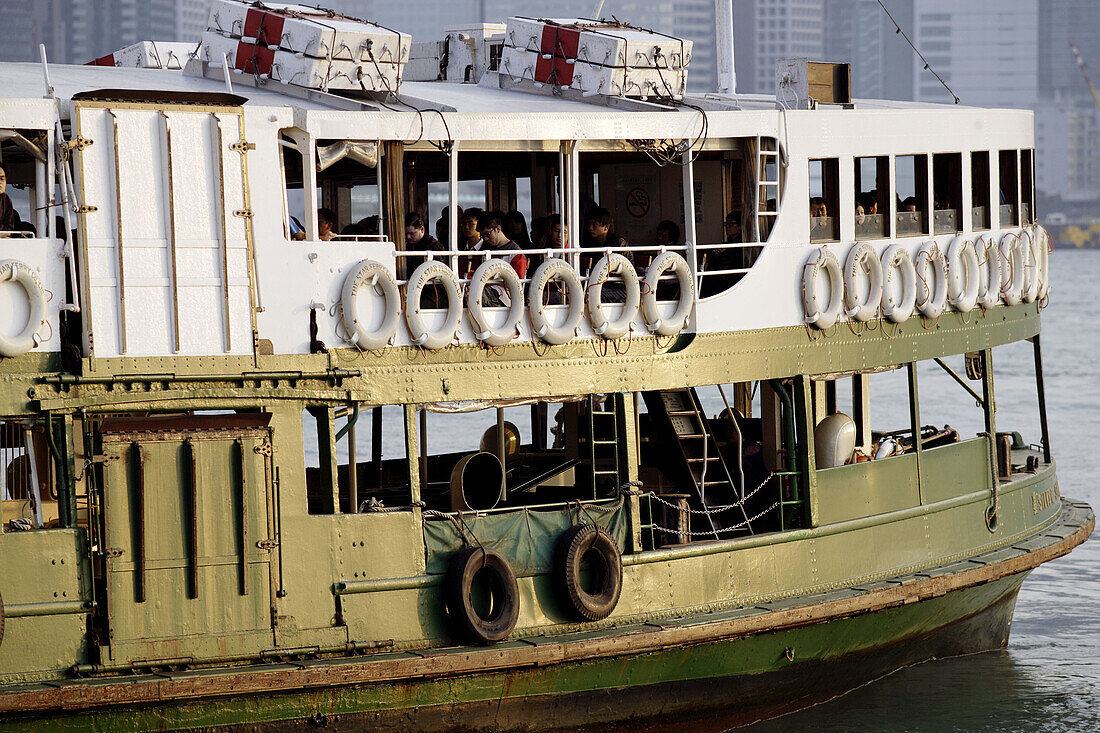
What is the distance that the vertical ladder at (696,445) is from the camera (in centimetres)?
1255

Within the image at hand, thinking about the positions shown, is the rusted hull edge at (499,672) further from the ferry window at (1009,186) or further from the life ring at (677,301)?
the ferry window at (1009,186)

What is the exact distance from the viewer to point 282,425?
9.88 metres

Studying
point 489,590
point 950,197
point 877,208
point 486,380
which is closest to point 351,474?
point 486,380

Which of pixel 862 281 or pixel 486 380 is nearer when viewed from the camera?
pixel 486 380

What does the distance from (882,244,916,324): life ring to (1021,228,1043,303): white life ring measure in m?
2.18

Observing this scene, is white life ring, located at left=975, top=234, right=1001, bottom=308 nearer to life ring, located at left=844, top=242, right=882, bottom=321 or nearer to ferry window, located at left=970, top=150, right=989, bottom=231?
ferry window, located at left=970, top=150, right=989, bottom=231

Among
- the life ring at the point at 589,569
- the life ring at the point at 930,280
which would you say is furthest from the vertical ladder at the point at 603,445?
the life ring at the point at 930,280

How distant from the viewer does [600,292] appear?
36.4ft

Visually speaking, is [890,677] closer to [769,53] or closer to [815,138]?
[815,138]

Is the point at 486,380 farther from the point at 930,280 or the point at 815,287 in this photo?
the point at 930,280

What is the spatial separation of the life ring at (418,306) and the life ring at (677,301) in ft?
5.11

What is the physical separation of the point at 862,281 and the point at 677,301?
1.85 m

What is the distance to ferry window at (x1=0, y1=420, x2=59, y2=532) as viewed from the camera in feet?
31.7

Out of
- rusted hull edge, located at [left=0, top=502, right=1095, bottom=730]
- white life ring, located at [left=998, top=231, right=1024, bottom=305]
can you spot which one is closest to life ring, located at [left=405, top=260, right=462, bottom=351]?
rusted hull edge, located at [left=0, top=502, right=1095, bottom=730]
